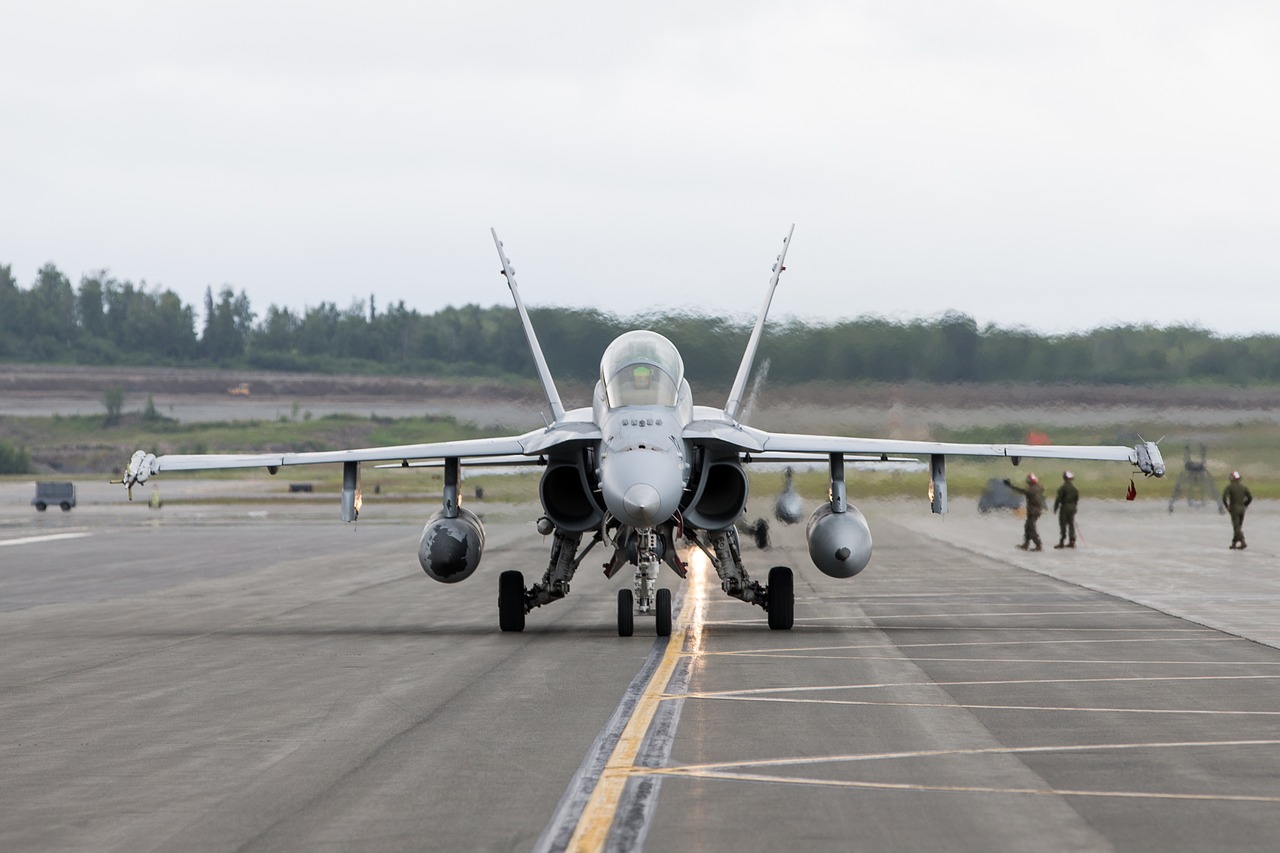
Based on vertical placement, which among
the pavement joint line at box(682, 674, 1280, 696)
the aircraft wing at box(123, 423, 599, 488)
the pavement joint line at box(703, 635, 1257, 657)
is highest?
the aircraft wing at box(123, 423, 599, 488)

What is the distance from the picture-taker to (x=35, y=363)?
86688mm

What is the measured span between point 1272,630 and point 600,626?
289 inches

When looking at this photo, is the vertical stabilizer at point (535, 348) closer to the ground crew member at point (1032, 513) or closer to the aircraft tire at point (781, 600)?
the aircraft tire at point (781, 600)

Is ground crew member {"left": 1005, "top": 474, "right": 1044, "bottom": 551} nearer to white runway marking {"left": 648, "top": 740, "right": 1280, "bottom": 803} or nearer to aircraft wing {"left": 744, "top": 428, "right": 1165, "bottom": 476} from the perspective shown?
aircraft wing {"left": 744, "top": 428, "right": 1165, "bottom": 476}

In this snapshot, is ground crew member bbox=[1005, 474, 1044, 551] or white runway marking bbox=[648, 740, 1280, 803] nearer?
white runway marking bbox=[648, 740, 1280, 803]

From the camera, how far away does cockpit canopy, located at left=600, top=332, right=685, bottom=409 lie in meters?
16.8

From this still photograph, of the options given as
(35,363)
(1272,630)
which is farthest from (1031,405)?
(35,363)

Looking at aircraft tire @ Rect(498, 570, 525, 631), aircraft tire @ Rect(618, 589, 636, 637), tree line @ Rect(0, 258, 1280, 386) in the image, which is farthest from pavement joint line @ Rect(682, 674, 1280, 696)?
tree line @ Rect(0, 258, 1280, 386)

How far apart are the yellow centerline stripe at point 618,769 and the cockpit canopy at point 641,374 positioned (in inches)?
122

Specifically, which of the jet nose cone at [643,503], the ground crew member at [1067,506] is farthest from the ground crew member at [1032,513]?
the jet nose cone at [643,503]

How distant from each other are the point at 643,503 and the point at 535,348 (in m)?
5.48

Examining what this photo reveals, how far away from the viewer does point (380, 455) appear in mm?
17266

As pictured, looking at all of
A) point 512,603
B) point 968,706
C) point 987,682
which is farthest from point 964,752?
point 512,603

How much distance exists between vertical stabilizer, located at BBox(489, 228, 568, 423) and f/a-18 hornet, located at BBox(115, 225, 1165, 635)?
4.27 feet
